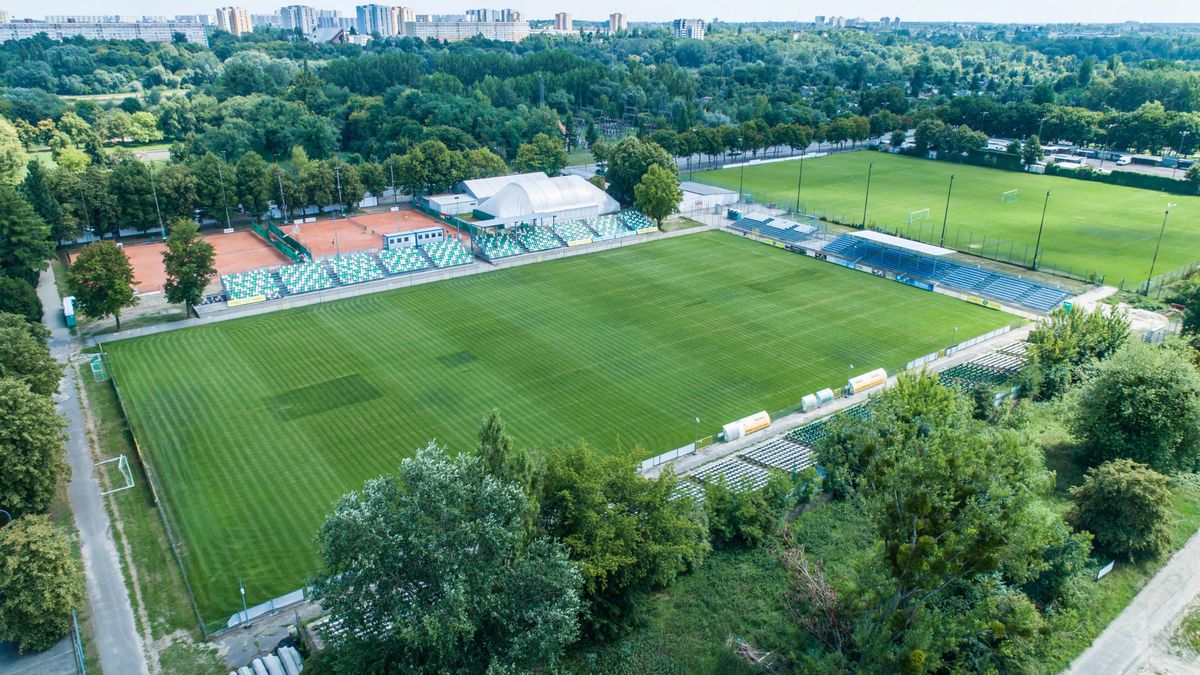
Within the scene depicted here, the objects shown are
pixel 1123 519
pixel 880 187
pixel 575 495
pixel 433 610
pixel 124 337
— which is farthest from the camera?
pixel 880 187

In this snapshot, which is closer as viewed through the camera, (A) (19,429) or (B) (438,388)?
(A) (19,429)

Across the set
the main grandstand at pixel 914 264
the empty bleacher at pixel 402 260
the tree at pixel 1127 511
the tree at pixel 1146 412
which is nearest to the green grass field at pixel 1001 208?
the main grandstand at pixel 914 264

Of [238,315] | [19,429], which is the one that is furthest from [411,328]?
[19,429]

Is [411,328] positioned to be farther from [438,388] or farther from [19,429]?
[19,429]

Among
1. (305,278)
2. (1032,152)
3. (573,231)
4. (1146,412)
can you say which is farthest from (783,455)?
(1032,152)

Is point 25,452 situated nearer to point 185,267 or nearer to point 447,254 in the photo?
point 185,267

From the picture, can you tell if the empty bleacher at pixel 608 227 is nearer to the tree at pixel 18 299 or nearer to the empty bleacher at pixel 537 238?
the empty bleacher at pixel 537 238

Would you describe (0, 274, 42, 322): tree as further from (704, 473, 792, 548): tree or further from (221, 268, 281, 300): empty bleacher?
(704, 473, 792, 548): tree
